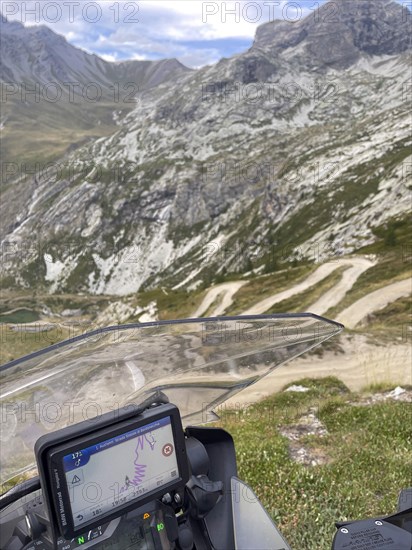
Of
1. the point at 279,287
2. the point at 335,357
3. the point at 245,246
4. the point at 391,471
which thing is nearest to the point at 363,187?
the point at 245,246

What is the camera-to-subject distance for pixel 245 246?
14450 cm

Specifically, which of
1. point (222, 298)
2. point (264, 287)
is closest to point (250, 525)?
point (264, 287)

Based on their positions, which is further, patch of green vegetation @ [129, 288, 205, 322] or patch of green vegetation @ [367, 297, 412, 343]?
patch of green vegetation @ [129, 288, 205, 322]

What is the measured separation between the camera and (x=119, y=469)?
344 centimetres

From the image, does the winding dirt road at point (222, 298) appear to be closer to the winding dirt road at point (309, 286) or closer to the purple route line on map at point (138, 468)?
the winding dirt road at point (309, 286)

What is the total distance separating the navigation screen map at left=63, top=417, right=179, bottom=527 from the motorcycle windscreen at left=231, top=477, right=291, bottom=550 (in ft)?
3.40

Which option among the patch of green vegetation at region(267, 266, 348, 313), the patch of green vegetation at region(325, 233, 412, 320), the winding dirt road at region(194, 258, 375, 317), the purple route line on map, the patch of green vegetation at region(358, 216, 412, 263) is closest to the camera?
the purple route line on map

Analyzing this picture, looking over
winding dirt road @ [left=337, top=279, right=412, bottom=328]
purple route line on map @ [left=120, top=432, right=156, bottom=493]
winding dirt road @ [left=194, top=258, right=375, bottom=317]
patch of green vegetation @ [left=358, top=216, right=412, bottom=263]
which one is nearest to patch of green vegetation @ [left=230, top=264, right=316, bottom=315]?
winding dirt road @ [left=194, top=258, right=375, bottom=317]

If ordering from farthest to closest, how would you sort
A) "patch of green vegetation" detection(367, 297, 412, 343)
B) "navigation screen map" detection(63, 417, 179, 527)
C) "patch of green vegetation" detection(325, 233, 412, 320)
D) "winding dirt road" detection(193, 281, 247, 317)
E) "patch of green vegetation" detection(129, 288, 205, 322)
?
"patch of green vegetation" detection(129, 288, 205, 322)
"winding dirt road" detection(193, 281, 247, 317)
"patch of green vegetation" detection(325, 233, 412, 320)
"patch of green vegetation" detection(367, 297, 412, 343)
"navigation screen map" detection(63, 417, 179, 527)

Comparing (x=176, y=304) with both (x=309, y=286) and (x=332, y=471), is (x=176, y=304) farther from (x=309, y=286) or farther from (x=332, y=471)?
(x=332, y=471)

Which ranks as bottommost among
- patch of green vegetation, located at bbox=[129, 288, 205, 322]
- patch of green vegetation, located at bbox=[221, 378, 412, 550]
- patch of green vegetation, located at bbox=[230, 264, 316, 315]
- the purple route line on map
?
patch of green vegetation, located at bbox=[129, 288, 205, 322]

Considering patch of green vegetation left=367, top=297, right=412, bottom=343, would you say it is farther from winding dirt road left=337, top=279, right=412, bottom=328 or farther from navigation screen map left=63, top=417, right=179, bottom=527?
navigation screen map left=63, top=417, right=179, bottom=527

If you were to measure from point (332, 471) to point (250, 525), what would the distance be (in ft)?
12.5

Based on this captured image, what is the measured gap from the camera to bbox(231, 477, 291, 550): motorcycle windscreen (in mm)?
4137
